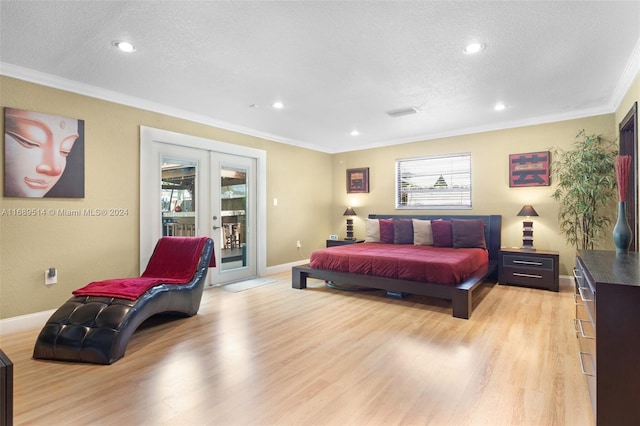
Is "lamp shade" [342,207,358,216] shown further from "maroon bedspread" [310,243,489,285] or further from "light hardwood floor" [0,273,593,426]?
"light hardwood floor" [0,273,593,426]

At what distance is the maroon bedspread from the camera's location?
12.0 ft

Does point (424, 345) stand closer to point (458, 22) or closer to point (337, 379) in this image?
point (337, 379)

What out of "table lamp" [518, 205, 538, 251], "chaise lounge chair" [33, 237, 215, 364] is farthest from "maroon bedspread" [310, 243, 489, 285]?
"chaise lounge chair" [33, 237, 215, 364]

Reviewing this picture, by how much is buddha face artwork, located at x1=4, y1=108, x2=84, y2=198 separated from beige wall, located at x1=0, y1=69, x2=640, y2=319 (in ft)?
0.27

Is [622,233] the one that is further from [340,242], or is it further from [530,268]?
[340,242]

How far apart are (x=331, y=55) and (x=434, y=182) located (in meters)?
3.84

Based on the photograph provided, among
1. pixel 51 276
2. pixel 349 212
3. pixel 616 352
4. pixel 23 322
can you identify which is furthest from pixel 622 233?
pixel 23 322

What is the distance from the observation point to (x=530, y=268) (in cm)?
457

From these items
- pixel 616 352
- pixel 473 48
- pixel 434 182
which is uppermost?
pixel 473 48

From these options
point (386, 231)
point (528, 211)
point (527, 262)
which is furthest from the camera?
point (386, 231)

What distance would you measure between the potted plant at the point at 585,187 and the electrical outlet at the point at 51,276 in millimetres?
6148

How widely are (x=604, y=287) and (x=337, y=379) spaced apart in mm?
1580

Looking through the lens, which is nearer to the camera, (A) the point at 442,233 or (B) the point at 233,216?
(A) the point at 442,233

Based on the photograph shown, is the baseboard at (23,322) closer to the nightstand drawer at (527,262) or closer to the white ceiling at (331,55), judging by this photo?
the white ceiling at (331,55)
